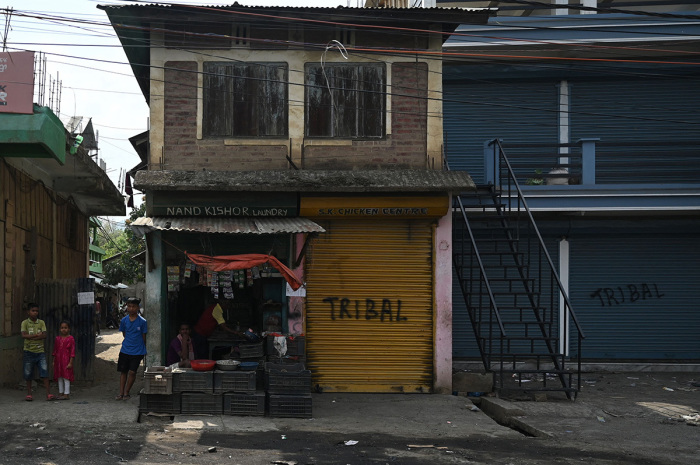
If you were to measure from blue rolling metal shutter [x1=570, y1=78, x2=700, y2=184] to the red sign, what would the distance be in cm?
1076

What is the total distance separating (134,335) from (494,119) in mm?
8750

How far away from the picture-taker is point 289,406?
11406mm

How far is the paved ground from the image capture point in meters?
8.92

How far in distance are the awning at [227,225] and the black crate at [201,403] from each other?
2.50m

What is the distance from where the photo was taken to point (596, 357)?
16.4 meters

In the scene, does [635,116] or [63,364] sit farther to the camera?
[635,116]

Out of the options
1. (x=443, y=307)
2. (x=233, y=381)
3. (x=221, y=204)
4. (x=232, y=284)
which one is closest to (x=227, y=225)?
(x=221, y=204)

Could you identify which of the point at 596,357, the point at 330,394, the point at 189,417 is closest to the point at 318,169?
the point at 330,394

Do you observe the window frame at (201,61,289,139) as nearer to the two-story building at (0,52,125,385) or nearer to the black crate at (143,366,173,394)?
the two-story building at (0,52,125,385)

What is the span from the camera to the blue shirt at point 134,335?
1246 centimetres

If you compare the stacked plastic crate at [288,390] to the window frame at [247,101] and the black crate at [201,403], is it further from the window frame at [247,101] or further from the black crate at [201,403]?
the window frame at [247,101]

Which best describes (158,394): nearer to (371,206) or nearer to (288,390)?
(288,390)

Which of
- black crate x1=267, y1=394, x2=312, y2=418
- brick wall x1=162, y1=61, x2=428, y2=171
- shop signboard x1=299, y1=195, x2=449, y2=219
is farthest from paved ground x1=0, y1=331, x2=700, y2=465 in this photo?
brick wall x1=162, y1=61, x2=428, y2=171

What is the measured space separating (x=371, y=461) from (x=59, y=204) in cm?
1221
